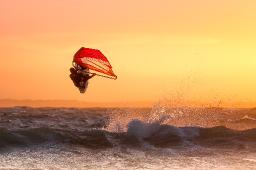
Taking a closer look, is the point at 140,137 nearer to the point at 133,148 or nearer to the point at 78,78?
the point at 133,148

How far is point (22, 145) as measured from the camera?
19719 millimetres

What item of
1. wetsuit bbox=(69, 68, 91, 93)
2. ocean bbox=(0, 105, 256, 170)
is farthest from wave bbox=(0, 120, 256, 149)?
wetsuit bbox=(69, 68, 91, 93)

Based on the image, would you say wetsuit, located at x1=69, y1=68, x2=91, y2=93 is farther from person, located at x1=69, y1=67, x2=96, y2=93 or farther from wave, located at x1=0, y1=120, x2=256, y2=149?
wave, located at x1=0, y1=120, x2=256, y2=149

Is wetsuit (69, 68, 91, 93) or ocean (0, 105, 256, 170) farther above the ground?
wetsuit (69, 68, 91, 93)

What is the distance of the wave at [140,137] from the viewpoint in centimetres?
1991

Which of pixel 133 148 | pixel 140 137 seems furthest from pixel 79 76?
pixel 140 137

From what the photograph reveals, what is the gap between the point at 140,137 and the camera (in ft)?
72.1

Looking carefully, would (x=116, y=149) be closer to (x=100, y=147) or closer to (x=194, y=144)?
(x=100, y=147)

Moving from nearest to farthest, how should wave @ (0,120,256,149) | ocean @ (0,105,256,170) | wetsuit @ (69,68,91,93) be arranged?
ocean @ (0,105,256,170) < wetsuit @ (69,68,91,93) < wave @ (0,120,256,149)

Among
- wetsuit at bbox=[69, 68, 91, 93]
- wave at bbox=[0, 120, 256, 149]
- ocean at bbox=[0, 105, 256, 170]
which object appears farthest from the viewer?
wave at bbox=[0, 120, 256, 149]

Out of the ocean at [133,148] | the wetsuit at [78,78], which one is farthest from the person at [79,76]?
the ocean at [133,148]

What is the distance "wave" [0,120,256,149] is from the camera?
784 inches

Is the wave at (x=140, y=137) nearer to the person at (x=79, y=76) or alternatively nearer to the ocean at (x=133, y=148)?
the ocean at (x=133, y=148)

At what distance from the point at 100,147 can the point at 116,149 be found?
1.32 metres
